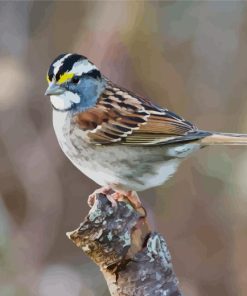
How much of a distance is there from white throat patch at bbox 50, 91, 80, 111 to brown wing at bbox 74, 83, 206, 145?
0.05 meters

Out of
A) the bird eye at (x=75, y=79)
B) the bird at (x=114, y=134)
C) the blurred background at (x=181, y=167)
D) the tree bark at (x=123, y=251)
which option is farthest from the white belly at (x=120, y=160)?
the blurred background at (x=181, y=167)

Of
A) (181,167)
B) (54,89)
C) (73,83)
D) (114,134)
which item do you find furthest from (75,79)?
(181,167)

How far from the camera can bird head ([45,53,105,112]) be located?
3.40 meters

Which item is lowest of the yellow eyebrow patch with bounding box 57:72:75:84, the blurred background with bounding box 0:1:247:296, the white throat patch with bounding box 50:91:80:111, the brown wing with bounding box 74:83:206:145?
the blurred background with bounding box 0:1:247:296

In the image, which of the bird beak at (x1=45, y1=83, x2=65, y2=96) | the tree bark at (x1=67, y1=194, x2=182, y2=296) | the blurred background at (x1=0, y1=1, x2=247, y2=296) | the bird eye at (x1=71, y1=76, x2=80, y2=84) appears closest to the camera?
the tree bark at (x1=67, y1=194, x2=182, y2=296)

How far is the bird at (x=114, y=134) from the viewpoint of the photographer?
344 cm

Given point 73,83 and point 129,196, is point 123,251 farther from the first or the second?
point 73,83

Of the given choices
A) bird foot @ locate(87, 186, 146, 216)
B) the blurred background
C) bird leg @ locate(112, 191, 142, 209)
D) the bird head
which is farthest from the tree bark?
the blurred background

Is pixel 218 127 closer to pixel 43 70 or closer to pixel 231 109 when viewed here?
pixel 231 109

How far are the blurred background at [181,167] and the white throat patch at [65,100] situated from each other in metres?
1.21

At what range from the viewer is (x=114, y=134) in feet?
11.7

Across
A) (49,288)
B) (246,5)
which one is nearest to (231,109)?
(246,5)

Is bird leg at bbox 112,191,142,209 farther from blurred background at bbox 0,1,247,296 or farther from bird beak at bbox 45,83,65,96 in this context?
blurred background at bbox 0,1,247,296

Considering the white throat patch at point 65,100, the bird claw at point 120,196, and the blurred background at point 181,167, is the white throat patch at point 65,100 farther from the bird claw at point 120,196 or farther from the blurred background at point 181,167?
the blurred background at point 181,167
